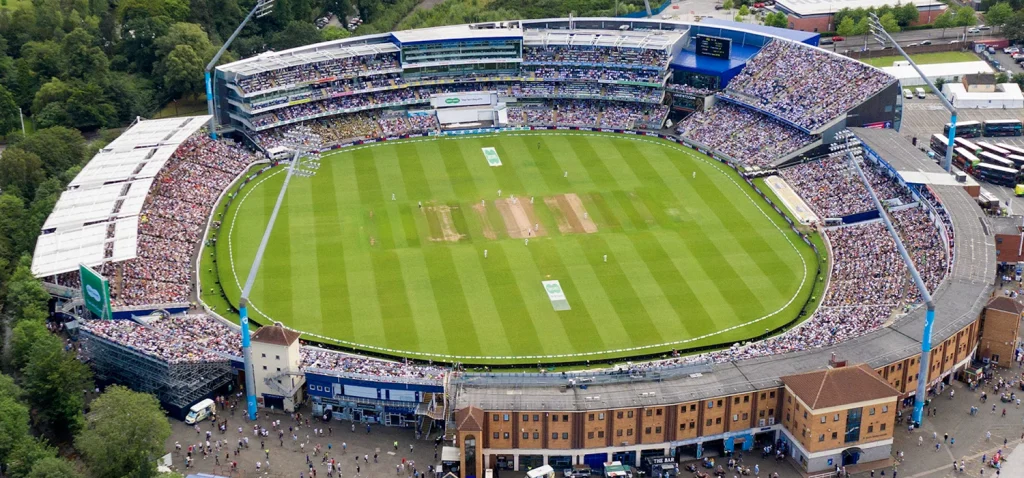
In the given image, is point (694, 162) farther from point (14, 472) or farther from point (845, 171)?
point (14, 472)

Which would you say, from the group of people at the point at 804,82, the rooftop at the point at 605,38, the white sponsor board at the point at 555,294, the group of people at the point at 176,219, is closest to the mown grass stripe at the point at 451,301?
the white sponsor board at the point at 555,294

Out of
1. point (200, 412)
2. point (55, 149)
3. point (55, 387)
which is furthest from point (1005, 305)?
point (55, 149)

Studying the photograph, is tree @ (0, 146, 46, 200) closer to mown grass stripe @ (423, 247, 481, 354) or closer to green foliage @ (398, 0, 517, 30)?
mown grass stripe @ (423, 247, 481, 354)

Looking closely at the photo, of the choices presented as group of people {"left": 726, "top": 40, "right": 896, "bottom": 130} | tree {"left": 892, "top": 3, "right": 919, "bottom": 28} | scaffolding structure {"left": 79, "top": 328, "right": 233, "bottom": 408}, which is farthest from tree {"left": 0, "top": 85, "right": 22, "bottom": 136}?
tree {"left": 892, "top": 3, "right": 919, "bottom": 28}

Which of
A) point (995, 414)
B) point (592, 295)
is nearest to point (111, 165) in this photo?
point (592, 295)

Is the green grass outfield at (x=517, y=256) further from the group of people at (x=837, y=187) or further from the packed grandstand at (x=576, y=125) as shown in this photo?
the group of people at (x=837, y=187)

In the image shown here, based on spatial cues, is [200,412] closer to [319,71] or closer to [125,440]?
[125,440]
